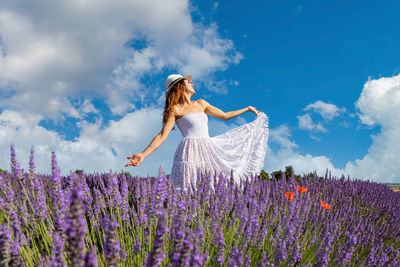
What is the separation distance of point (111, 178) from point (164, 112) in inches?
104

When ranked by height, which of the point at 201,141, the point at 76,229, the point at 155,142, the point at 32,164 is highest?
the point at 201,141

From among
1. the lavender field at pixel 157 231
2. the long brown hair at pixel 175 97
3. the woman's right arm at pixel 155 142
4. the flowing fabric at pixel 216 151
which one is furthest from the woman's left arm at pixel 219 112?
the lavender field at pixel 157 231

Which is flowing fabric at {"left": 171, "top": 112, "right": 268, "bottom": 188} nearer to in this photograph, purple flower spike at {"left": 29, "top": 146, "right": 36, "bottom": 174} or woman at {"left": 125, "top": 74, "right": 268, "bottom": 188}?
woman at {"left": 125, "top": 74, "right": 268, "bottom": 188}

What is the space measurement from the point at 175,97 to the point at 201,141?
0.88m

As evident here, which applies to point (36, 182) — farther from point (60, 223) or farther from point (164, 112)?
point (164, 112)

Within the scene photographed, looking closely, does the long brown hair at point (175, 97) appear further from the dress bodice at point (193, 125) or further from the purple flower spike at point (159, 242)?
the purple flower spike at point (159, 242)

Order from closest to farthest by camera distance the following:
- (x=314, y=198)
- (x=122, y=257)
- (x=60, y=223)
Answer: (x=60, y=223), (x=122, y=257), (x=314, y=198)

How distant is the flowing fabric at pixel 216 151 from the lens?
4.23 metres

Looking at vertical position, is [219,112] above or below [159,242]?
above

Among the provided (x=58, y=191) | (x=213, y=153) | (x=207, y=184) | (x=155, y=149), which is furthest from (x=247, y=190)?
(x=58, y=191)

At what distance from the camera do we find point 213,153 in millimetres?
4375

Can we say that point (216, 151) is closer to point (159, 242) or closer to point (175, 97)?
point (175, 97)

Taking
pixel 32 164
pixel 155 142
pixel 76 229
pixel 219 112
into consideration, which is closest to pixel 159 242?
pixel 76 229

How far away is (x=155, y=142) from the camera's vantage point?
13.9ft
